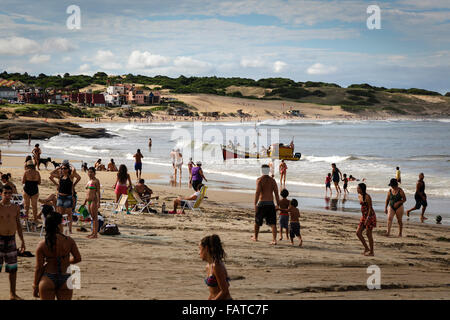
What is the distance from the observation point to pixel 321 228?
12.4 metres

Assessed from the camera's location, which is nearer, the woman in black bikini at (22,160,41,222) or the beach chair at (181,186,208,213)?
the woman in black bikini at (22,160,41,222)

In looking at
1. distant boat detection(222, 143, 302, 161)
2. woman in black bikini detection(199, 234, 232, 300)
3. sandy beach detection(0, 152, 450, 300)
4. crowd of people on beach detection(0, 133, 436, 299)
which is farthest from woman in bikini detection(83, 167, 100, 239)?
distant boat detection(222, 143, 302, 161)

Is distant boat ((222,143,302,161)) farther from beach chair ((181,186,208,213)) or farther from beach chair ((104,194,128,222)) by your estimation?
beach chair ((104,194,128,222))

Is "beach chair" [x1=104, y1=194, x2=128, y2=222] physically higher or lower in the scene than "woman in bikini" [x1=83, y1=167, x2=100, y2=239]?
lower

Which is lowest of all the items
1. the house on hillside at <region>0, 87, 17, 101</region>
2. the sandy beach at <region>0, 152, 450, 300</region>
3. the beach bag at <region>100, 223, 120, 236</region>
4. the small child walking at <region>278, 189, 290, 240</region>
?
the sandy beach at <region>0, 152, 450, 300</region>

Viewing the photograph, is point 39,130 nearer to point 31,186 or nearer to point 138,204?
point 138,204

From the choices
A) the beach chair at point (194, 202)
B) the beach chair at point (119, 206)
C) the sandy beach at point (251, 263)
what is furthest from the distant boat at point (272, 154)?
the beach chair at point (119, 206)

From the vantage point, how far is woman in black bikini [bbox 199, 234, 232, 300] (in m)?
4.76

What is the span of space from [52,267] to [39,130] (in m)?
49.7

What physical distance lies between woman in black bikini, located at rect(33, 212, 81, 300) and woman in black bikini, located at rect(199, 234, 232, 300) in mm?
1399

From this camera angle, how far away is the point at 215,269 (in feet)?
15.6

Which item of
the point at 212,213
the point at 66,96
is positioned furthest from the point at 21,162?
the point at 66,96
